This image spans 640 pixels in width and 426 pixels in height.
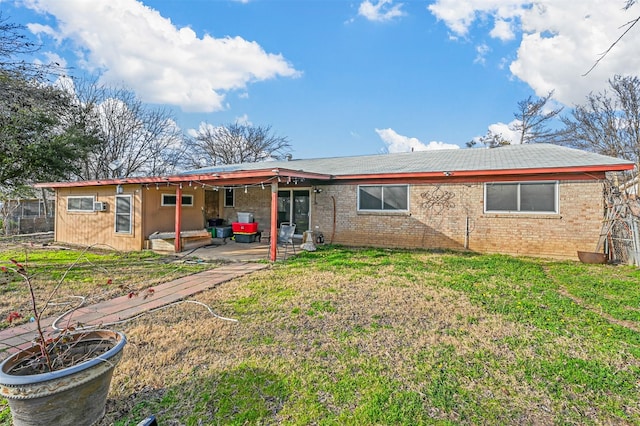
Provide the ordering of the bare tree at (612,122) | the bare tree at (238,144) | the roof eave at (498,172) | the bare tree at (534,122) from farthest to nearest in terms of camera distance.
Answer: the bare tree at (238,144), the bare tree at (534,122), the bare tree at (612,122), the roof eave at (498,172)

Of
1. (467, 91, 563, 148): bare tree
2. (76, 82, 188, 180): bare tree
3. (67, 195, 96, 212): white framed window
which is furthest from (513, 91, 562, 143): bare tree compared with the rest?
(76, 82, 188, 180): bare tree

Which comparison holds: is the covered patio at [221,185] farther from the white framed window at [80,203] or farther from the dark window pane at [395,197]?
the dark window pane at [395,197]

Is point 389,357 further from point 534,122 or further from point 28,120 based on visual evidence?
point 534,122

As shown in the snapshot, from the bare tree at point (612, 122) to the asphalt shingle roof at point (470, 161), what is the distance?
12.1m

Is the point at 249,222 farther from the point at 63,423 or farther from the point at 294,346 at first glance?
the point at 63,423

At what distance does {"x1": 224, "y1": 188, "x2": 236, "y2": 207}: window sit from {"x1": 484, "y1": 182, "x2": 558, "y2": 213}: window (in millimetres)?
9763

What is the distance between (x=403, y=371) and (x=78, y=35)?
40.7 feet

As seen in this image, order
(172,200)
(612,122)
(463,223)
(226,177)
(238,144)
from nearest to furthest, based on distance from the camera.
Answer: (226,177), (463,223), (172,200), (612,122), (238,144)

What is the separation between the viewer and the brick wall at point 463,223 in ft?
27.2

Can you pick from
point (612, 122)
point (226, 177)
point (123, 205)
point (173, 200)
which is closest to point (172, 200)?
point (173, 200)

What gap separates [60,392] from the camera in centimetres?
200

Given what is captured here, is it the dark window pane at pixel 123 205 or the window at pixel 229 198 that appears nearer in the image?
the dark window pane at pixel 123 205

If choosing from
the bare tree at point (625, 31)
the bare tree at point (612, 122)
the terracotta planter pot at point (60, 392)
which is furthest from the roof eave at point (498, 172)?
the bare tree at point (612, 122)

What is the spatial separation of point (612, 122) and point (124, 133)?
108 feet
